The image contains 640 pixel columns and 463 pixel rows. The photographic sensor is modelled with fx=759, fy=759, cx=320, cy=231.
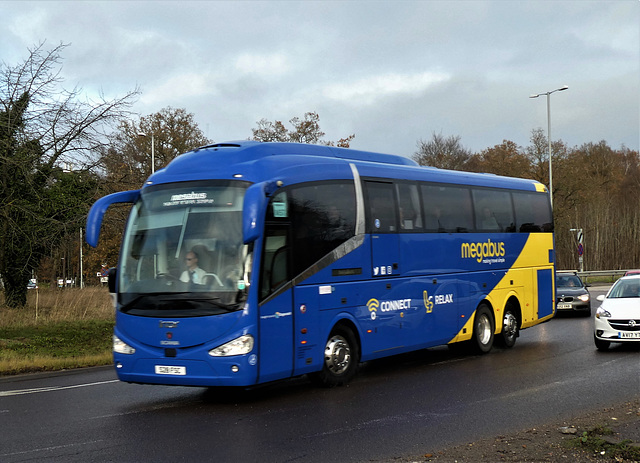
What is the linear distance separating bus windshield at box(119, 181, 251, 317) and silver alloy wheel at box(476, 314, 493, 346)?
7.25 metres

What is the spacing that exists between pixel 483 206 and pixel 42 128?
38.5 ft

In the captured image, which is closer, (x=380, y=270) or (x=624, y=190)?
(x=380, y=270)

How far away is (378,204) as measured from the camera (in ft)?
41.4

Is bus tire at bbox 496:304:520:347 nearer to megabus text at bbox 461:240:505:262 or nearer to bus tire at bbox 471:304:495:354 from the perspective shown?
bus tire at bbox 471:304:495:354

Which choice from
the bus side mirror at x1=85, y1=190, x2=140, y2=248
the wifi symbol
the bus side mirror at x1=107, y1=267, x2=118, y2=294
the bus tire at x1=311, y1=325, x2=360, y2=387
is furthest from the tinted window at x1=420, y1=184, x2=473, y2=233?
the bus side mirror at x1=107, y1=267, x2=118, y2=294

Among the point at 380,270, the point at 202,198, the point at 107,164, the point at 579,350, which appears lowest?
the point at 579,350

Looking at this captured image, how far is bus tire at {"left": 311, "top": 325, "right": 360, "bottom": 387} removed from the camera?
11.3m

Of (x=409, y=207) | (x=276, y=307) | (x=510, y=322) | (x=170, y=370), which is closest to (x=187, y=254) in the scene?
(x=276, y=307)

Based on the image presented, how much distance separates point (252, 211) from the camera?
363 inches

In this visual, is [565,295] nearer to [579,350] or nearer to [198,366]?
[579,350]

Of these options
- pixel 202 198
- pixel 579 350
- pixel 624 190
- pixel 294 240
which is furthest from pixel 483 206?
pixel 624 190

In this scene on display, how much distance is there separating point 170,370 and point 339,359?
108 inches

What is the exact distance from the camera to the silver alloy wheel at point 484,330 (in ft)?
51.1

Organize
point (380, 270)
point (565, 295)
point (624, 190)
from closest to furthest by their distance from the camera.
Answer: point (380, 270) → point (565, 295) → point (624, 190)
